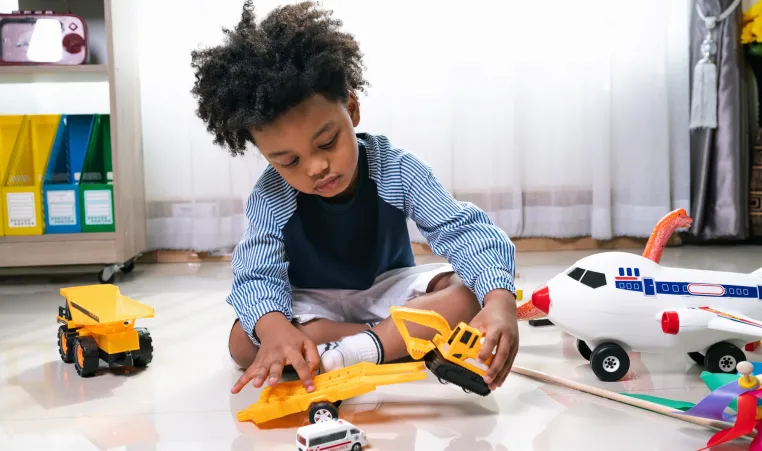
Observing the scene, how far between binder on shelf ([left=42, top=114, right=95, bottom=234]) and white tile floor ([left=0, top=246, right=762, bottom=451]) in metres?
0.49

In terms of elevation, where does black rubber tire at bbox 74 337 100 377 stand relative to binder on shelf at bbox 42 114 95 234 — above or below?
below

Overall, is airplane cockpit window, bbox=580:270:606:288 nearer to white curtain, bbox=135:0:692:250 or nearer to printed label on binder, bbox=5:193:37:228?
white curtain, bbox=135:0:692:250

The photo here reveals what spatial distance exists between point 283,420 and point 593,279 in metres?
0.39

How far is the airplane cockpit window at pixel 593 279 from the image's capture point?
896 millimetres

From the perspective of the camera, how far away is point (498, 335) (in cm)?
78

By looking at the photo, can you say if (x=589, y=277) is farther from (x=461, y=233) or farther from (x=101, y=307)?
(x=101, y=307)

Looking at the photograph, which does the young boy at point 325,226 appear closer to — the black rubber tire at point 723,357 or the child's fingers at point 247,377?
the child's fingers at point 247,377

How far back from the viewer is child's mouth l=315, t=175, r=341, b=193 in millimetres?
872

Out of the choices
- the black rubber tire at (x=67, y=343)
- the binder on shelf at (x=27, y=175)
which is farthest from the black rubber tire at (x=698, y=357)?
the binder on shelf at (x=27, y=175)

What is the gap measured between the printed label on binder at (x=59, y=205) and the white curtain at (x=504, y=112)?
0.27 meters

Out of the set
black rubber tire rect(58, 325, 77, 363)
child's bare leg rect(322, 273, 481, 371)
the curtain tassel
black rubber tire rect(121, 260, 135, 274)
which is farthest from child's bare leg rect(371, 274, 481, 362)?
the curtain tassel

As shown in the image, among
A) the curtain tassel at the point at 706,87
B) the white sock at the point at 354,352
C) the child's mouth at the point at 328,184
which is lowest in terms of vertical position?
the white sock at the point at 354,352

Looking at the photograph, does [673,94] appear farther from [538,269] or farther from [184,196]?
[184,196]

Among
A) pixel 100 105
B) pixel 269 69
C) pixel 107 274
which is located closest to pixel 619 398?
pixel 269 69
